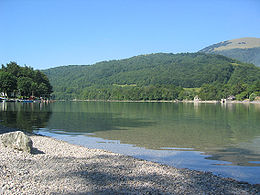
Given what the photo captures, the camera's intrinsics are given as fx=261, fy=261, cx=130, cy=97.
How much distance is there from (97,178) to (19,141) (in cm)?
589

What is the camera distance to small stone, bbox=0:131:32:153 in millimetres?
13547

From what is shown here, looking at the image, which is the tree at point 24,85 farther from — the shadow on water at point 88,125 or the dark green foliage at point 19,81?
the shadow on water at point 88,125

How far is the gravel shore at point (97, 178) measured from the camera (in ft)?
28.6

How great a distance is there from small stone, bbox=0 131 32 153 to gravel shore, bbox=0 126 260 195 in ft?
1.64

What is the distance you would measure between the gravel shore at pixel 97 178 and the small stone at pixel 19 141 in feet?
1.64

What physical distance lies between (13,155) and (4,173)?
2959mm

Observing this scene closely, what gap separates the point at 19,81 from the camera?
129 m

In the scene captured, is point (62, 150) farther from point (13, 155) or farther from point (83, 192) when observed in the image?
point (83, 192)

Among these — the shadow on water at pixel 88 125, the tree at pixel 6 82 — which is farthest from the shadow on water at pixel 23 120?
the tree at pixel 6 82

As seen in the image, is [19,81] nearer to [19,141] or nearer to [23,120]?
[23,120]

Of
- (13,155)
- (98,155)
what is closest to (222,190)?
(98,155)

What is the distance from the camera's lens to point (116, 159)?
13703 millimetres

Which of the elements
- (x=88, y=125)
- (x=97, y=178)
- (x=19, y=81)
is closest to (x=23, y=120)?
(x=88, y=125)

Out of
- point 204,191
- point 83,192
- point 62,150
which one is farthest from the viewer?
point 62,150
